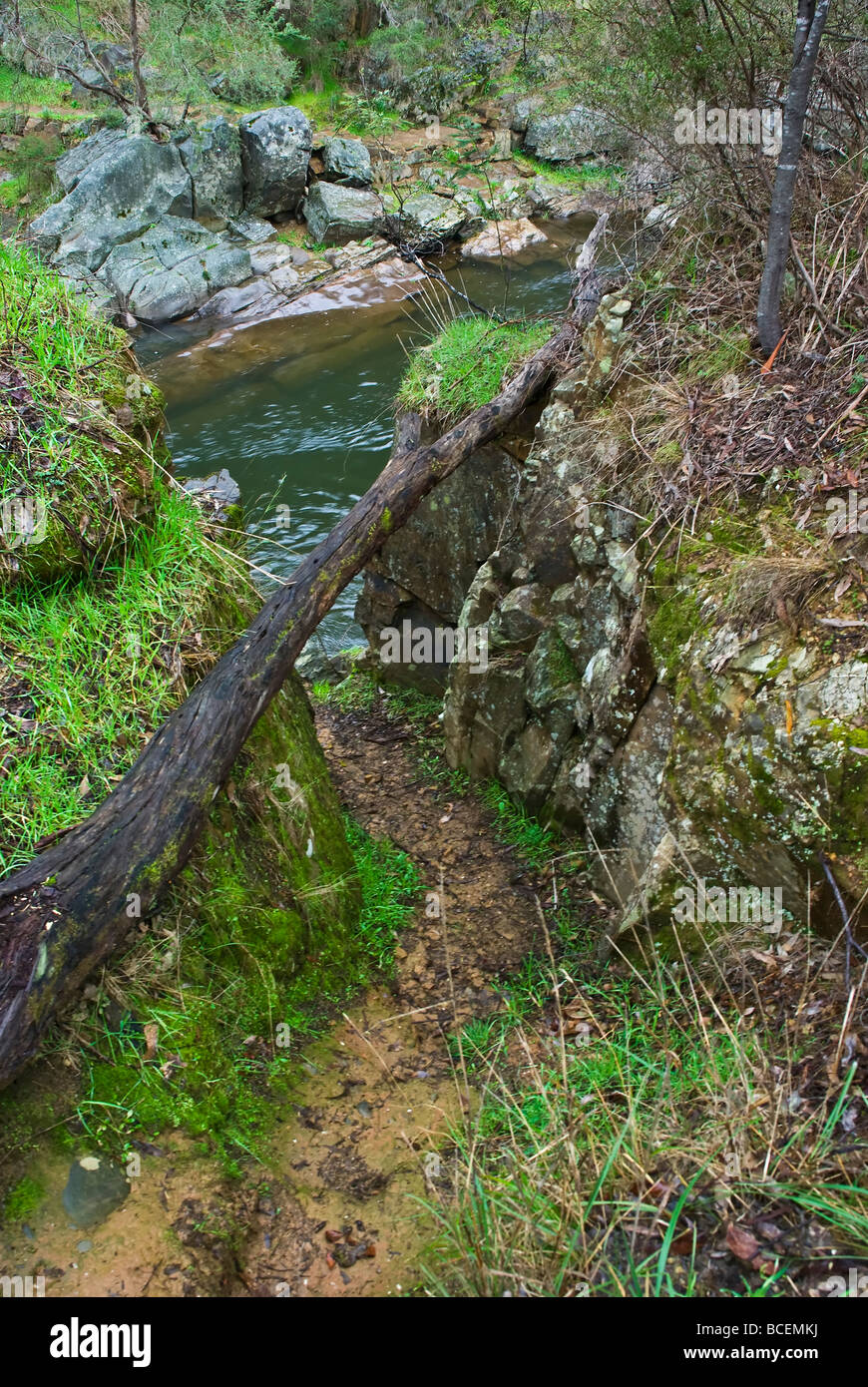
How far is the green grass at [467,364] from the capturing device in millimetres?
6070

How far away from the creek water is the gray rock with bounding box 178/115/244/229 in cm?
294

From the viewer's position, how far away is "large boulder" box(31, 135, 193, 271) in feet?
45.0

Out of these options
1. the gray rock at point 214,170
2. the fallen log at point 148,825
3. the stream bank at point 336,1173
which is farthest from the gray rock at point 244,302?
the stream bank at point 336,1173

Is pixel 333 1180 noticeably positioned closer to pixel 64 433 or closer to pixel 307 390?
pixel 64 433

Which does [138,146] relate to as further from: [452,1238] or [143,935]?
[452,1238]

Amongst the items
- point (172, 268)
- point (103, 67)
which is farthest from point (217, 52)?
point (172, 268)

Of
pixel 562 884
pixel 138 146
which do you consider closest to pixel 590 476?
pixel 562 884

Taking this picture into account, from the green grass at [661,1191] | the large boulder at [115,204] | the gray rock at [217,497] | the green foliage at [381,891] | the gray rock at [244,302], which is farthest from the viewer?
the large boulder at [115,204]

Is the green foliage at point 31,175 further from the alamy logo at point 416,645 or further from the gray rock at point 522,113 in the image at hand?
the alamy logo at point 416,645

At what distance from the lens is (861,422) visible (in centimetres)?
→ 360
